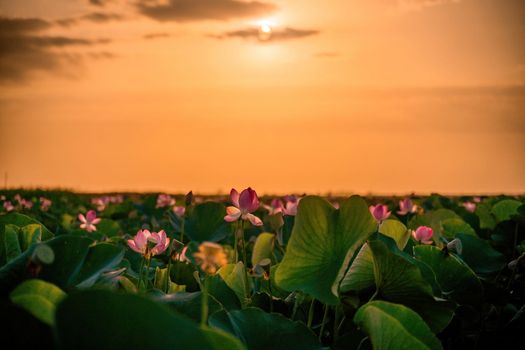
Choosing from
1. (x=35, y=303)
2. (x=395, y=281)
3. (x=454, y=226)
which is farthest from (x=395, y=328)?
(x=454, y=226)

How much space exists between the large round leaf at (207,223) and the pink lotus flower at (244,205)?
4.82ft

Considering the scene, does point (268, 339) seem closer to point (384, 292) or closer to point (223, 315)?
point (223, 315)

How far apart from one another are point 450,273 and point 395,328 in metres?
0.80

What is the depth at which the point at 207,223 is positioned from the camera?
3.55 m

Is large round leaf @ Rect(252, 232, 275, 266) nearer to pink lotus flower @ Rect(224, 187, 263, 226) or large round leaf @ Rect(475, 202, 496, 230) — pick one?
pink lotus flower @ Rect(224, 187, 263, 226)

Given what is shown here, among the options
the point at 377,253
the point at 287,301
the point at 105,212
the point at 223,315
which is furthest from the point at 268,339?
the point at 105,212

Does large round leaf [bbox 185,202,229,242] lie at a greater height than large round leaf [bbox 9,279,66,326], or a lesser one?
lesser

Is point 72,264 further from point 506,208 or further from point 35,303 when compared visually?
point 506,208

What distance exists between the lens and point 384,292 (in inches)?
56.4

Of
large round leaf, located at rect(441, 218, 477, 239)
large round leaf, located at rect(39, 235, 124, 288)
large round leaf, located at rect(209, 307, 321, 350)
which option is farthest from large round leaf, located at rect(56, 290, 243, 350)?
large round leaf, located at rect(441, 218, 477, 239)

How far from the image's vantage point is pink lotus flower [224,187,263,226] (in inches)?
76.0

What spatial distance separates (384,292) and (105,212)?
6524 mm

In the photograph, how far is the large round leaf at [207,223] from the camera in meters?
3.49

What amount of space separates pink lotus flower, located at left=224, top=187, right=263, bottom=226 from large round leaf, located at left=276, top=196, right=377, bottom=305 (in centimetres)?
49
